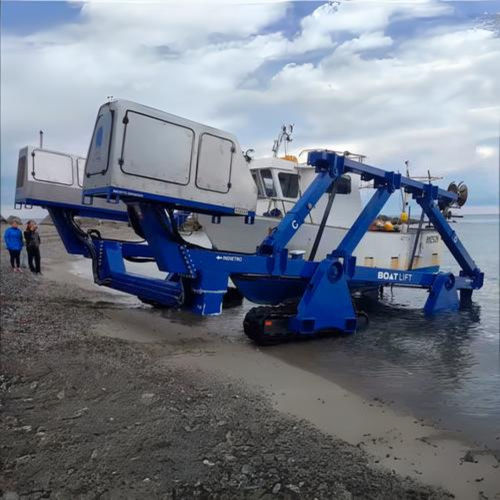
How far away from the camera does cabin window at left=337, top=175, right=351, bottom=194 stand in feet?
35.0

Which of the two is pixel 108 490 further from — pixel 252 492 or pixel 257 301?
pixel 257 301

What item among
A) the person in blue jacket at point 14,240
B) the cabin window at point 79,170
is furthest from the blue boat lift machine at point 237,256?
the person in blue jacket at point 14,240

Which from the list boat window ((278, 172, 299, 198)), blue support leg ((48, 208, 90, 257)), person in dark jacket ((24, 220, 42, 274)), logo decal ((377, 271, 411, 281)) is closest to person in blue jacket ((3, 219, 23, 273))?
person in dark jacket ((24, 220, 42, 274))

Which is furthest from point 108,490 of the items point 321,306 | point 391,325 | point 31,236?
point 31,236

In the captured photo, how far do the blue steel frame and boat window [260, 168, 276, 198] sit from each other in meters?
1.92

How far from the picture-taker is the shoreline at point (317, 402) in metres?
3.91

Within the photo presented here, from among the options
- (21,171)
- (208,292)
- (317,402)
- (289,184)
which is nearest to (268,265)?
(208,292)

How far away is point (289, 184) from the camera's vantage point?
10.3 m

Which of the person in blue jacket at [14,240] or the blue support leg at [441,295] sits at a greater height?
the person in blue jacket at [14,240]

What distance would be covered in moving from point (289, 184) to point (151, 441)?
282 inches

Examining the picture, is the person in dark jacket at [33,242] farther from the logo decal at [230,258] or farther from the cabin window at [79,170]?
the logo decal at [230,258]

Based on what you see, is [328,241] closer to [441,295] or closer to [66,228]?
[441,295]

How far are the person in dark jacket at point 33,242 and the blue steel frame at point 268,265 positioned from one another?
21.9ft

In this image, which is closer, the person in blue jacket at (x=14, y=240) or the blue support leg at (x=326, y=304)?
the blue support leg at (x=326, y=304)
